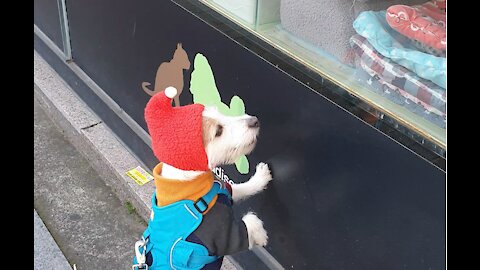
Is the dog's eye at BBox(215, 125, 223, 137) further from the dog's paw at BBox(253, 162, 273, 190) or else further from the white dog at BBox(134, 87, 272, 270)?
the dog's paw at BBox(253, 162, 273, 190)

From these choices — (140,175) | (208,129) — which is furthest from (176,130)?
(140,175)

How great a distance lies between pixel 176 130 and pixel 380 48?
83cm

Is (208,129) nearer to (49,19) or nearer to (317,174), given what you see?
(317,174)

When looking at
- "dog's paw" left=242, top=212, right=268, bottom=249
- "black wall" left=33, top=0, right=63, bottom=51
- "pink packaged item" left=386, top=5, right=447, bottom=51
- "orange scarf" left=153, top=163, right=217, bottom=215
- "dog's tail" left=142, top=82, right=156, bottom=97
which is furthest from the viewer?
"black wall" left=33, top=0, right=63, bottom=51

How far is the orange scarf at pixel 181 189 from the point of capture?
7.86ft

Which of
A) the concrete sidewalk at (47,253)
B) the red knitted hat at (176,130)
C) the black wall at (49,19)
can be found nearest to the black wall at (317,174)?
the red knitted hat at (176,130)

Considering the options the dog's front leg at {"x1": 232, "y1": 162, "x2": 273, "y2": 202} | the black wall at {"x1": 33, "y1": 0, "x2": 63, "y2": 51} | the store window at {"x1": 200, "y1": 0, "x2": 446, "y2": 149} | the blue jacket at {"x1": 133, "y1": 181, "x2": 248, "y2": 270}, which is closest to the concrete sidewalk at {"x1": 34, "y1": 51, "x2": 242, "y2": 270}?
the black wall at {"x1": 33, "y1": 0, "x2": 63, "y2": 51}

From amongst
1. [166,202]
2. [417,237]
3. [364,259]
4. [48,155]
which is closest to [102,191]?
[48,155]

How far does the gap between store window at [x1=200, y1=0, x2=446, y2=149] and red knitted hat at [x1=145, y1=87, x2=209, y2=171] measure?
576 mm

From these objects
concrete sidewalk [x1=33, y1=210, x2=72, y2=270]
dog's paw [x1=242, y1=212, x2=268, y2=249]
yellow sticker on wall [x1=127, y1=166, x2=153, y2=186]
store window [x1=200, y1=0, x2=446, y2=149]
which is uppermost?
store window [x1=200, y1=0, x2=446, y2=149]

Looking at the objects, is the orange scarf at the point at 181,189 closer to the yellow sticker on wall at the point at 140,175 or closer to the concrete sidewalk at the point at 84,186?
the concrete sidewalk at the point at 84,186

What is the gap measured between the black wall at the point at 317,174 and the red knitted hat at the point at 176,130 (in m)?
0.47

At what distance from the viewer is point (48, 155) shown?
14.0ft

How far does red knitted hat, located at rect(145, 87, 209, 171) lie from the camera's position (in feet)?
7.41
